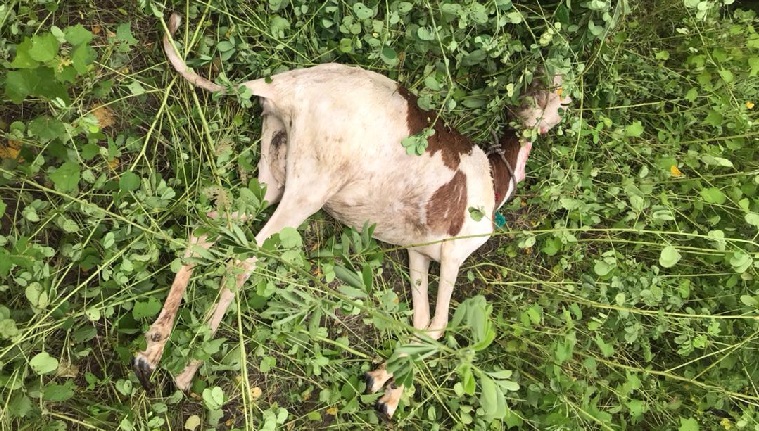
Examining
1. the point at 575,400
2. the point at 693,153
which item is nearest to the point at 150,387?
the point at 575,400

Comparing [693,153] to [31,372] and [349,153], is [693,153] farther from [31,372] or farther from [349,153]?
[31,372]

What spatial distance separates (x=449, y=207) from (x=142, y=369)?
1824mm

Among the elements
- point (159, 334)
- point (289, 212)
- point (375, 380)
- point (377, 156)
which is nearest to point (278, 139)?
Result: point (289, 212)

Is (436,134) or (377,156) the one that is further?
(436,134)

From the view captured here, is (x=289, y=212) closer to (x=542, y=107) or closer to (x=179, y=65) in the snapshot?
(x=179, y=65)

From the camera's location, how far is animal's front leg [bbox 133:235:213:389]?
111 inches

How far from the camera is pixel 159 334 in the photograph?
9.30 ft

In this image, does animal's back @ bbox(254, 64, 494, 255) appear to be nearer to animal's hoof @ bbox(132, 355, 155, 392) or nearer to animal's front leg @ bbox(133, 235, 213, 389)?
animal's front leg @ bbox(133, 235, 213, 389)

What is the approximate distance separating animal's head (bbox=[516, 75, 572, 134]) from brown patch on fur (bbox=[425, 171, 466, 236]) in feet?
2.42

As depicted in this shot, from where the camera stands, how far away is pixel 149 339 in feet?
9.29

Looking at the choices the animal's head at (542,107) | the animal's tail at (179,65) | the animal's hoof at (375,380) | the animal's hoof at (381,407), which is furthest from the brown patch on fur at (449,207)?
the animal's tail at (179,65)

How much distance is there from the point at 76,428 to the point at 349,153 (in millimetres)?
2087

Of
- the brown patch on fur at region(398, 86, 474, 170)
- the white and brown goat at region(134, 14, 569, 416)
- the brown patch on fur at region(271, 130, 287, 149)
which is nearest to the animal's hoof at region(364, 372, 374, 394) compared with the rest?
the white and brown goat at region(134, 14, 569, 416)

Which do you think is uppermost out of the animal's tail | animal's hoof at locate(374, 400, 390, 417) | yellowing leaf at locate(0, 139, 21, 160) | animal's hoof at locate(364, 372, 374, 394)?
the animal's tail
